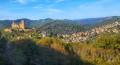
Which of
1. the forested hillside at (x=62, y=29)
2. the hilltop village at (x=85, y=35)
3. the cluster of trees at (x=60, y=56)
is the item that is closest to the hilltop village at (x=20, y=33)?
the hilltop village at (x=85, y=35)

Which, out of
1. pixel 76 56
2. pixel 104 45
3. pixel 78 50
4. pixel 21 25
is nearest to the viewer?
pixel 76 56

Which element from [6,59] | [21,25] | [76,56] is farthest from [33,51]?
[21,25]

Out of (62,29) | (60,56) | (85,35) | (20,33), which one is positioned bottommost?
(85,35)


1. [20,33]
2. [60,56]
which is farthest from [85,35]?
[60,56]

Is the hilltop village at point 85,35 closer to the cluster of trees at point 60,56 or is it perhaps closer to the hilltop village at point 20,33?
the hilltop village at point 20,33

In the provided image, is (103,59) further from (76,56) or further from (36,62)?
(36,62)

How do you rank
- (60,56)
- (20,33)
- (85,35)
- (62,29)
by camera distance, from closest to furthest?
(60,56) → (85,35) → (20,33) → (62,29)

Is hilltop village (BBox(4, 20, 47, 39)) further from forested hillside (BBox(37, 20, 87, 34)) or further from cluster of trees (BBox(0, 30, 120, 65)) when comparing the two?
cluster of trees (BBox(0, 30, 120, 65))

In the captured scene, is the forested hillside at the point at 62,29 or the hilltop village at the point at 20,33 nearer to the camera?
the hilltop village at the point at 20,33

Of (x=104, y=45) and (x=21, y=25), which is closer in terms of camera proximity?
(x=104, y=45)

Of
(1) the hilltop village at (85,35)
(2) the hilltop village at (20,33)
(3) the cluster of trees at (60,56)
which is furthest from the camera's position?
(2) the hilltop village at (20,33)

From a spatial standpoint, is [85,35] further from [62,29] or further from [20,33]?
[62,29]
